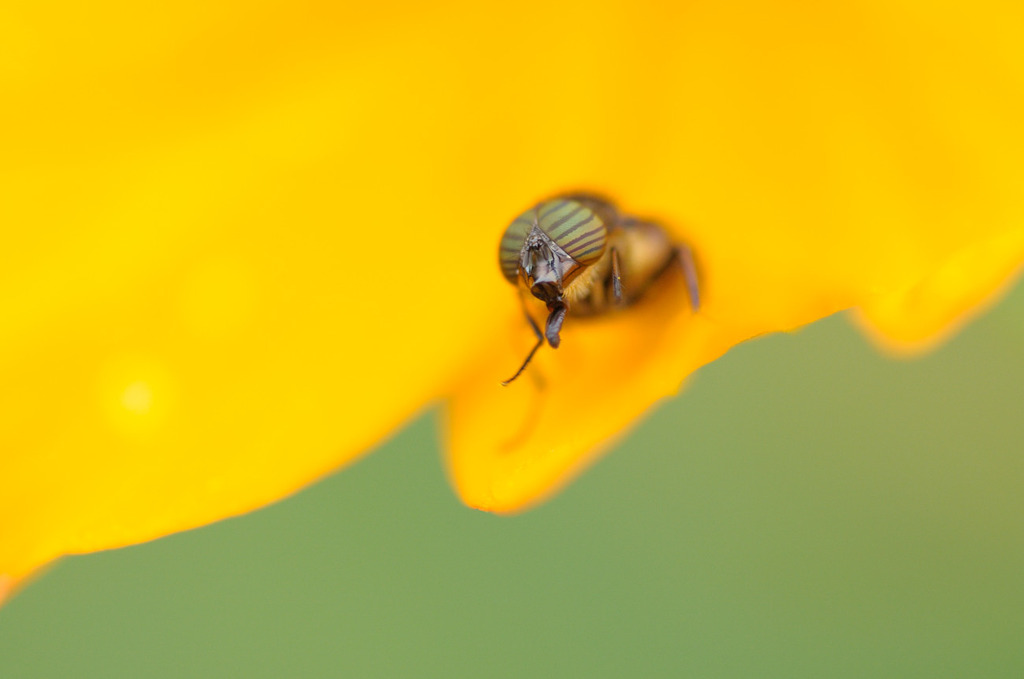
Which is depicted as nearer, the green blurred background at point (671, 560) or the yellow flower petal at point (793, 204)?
the yellow flower petal at point (793, 204)

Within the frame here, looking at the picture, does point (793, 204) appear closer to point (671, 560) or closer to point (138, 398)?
point (138, 398)

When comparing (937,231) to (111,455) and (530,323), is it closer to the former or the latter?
(530,323)

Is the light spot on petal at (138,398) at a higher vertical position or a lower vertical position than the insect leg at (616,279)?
higher

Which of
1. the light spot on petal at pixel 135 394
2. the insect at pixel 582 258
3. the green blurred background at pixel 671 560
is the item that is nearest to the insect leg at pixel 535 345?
the insect at pixel 582 258

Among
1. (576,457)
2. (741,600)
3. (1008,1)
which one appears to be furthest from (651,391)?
(741,600)

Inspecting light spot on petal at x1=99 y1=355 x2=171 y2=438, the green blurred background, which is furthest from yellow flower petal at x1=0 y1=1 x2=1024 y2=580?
the green blurred background

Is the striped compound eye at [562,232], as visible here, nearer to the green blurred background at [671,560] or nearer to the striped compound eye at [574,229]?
the striped compound eye at [574,229]

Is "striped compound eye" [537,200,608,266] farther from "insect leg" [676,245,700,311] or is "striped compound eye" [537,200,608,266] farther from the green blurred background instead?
the green blurred background

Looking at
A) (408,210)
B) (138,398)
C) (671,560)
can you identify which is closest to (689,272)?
(408,210)
